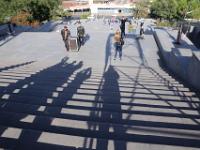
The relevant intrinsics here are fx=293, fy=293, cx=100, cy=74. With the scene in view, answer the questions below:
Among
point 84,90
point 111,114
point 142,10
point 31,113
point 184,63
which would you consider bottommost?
point 142,10

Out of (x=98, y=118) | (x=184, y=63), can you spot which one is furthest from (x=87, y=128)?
(x=184, y=63)

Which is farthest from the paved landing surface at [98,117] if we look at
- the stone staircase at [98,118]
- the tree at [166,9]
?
the tree at [166,9]

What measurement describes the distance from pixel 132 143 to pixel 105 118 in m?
1.34

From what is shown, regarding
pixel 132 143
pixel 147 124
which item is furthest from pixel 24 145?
Answer: pixel 147 124

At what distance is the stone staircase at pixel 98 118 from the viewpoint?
12.4 ft

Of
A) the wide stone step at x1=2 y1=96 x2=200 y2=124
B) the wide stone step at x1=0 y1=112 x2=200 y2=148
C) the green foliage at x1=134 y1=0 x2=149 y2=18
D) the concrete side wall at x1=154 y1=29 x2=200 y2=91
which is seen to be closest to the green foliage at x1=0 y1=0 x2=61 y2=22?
the concrete side wall at x1=154 y1=29 x2=200 y2=91

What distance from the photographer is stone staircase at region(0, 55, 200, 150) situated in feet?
12.4

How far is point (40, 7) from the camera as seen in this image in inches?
1629

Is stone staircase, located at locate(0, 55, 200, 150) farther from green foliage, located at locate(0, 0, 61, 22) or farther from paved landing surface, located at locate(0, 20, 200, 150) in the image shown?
green foliage, located at locate(0, 0, 61, 22)

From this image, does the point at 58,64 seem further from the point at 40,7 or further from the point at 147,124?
the point at 40,7

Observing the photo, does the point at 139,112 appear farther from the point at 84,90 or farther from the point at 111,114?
the point at 84,90

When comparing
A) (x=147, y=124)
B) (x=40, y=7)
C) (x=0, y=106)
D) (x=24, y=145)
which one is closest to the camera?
(x=24, y=145)

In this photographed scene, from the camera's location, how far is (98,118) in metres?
5.05

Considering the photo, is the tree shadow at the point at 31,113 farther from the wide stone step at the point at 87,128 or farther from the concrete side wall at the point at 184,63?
the concrete side wall at the point at 184,63
